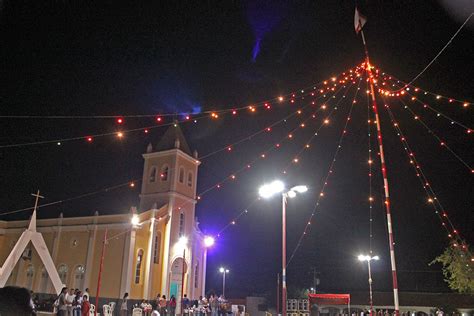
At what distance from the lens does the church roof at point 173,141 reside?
35.5m

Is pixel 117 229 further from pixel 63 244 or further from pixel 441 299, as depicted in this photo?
pixel 441 299

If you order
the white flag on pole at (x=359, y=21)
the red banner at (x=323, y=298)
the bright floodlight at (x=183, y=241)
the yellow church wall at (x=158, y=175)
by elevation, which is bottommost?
the red banner at (x=323, y=298)

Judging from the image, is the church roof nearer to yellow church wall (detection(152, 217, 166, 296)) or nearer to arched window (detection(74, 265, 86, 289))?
yellow church wall (detection(152, 217, 166, 296))

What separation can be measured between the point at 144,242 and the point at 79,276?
596 centimetres

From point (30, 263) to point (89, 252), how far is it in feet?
22.1

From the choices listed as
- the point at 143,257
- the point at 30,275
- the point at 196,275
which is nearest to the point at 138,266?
the point at 143,257

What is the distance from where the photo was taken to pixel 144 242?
3138cm

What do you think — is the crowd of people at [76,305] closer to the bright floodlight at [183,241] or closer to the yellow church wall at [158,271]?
the yellow church wall at [158,271]

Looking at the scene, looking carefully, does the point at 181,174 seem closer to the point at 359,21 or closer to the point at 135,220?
the point at 135,220

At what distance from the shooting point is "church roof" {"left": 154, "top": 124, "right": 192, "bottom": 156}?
3547 cm

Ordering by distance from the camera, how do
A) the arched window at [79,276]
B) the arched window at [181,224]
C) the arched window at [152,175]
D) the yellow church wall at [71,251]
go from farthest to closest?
the arched window at [152,175], the arched window at [181,224], the yellow church wall at [71,251], the arched window at [79,276]

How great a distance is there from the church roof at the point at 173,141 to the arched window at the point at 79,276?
440 inches

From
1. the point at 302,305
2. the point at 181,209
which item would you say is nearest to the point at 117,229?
the point at 181,209

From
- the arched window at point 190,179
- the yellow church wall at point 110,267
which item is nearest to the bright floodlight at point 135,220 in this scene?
the yellow church wall at point 110,267
